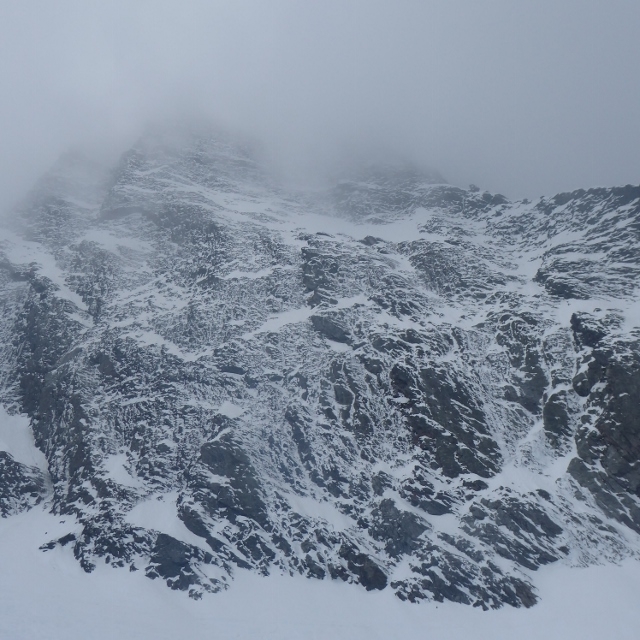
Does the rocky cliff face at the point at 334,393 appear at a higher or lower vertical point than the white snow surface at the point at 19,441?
higher

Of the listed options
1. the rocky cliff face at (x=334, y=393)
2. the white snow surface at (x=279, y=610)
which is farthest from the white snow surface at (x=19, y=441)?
the white snow surface at (x=279, y=610)

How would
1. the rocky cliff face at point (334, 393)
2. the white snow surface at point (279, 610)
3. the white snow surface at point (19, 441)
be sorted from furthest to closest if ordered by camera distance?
the white snow surface at point (19, 441)
the rocky cliff face at point (334, 393)
the white snow surface at point (279, 610)

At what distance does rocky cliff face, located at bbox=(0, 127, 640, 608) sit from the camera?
70.1 meters

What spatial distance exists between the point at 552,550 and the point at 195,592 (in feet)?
138

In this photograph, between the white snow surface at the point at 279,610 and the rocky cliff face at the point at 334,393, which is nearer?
the white snow surface at the point at 279,610

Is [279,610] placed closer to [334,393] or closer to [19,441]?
[334,393]

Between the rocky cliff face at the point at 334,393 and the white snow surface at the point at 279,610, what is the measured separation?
2042 mm

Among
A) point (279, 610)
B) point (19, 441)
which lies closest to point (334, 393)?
point (279, 610)

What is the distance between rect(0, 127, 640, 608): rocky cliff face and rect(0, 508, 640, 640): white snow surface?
2.04 m

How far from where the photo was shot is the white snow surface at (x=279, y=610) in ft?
192

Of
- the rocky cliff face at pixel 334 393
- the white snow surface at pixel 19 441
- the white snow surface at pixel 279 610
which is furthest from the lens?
the white snow surface at pixel 19 441

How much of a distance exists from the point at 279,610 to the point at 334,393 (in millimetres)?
31596

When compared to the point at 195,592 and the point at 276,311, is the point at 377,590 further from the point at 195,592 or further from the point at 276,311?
the point at 276,311

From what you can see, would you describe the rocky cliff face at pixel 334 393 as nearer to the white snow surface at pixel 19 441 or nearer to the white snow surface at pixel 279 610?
the white snow surface at pixel 19 441
